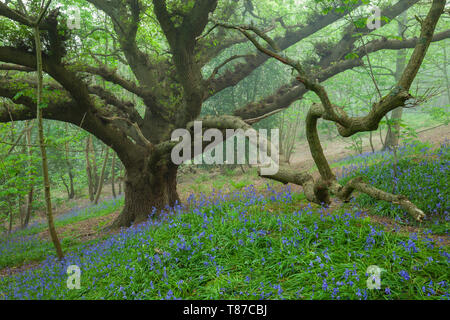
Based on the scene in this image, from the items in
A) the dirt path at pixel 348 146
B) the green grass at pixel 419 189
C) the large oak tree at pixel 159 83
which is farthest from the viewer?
the dirt path at pixel 348 146

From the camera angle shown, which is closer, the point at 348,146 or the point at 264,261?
the point at 264,261

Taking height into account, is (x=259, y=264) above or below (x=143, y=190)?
below

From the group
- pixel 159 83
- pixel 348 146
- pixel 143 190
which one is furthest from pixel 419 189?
pixel 348 146

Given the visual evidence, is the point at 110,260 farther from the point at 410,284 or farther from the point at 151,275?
the point at 410,284

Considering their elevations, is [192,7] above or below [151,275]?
above

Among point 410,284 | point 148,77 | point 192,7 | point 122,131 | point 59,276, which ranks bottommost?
point 59,276

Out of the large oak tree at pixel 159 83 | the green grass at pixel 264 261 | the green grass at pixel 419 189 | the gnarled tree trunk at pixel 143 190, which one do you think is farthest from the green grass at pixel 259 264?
the gnarled tree trunk at pixel 143 190

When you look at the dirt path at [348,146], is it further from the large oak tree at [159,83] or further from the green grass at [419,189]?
the large oak tree at [159,83]

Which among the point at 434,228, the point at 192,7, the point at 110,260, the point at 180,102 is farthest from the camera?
the point at 180,102

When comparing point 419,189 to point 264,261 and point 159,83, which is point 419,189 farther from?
point 159,83

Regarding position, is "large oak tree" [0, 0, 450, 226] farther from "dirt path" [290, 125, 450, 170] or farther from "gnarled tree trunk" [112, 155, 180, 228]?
"dirt path" [290, 125, 450, 170]
